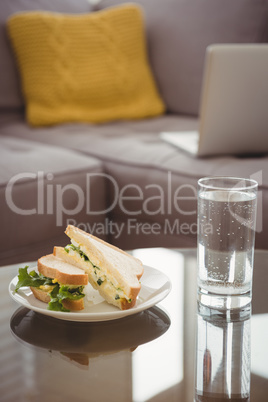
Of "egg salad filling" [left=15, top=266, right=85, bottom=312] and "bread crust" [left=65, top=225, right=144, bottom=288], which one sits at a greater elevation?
"bread crust" [left=65, top=225, right=144, bottom=288]

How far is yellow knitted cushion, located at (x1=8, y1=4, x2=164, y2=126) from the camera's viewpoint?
2.22 metres

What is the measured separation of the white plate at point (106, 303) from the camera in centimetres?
75

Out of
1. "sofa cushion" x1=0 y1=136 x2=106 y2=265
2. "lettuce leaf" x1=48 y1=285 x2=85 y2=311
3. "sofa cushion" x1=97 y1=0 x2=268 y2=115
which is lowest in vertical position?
"sofa cushion" x1=0 y1=136 x2=106 y2=265

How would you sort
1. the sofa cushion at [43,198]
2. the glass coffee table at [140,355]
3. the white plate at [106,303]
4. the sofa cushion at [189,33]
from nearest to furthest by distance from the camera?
the glass coffee table at [140,355]
the white plate at [106,303]
the sofa cushion at [43,198]
the sofa cushion at [189,33]

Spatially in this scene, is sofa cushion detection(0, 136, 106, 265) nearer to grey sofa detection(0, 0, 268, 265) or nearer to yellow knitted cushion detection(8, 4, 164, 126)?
grey sofa detection(0, 0, 268, 265)

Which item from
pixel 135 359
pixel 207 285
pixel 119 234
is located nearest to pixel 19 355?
pixel 135 359

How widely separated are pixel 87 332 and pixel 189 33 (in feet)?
5.94

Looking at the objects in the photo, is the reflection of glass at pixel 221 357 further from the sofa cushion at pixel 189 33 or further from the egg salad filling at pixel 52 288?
the sofa cushion at pixel 189 33

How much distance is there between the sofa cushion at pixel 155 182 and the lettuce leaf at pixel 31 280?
30.4 inches

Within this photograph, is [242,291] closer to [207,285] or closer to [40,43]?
[207,285]

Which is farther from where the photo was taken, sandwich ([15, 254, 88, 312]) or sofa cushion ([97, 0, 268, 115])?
sofa cushion ([97, 0, 268, 115])

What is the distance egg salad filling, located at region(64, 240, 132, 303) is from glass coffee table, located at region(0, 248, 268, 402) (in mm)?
44

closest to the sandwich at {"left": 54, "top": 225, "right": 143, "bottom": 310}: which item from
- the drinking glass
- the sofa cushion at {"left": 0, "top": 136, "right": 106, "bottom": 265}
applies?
the drinking glass

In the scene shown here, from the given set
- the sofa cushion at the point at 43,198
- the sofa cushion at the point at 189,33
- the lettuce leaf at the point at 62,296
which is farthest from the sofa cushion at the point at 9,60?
the lettuce leaf at the point at 62,296
